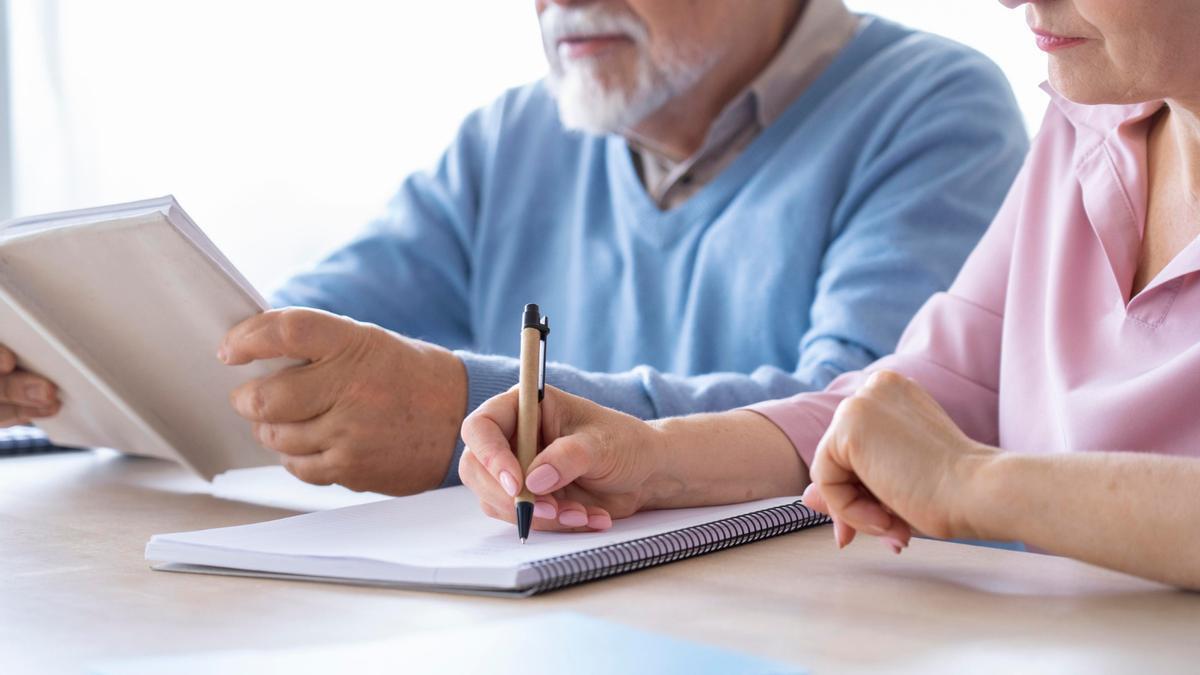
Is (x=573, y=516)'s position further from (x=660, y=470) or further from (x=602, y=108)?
(x=602, y=108)

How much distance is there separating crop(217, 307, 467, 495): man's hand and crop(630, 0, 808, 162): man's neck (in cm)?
74

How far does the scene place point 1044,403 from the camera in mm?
1161

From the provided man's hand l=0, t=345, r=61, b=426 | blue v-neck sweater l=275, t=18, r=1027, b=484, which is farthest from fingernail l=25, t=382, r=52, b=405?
blue v-neck sweater l=275, t=18, r=1027, b=484

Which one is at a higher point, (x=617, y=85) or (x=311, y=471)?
(x=617, y=85)

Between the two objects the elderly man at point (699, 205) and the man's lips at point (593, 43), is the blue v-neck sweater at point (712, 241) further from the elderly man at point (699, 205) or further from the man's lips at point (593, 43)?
the man's lips at point (593, 43)

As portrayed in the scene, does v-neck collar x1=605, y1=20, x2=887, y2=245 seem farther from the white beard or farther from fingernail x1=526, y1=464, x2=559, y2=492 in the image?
fingernail x1=526, y1=464, x2=559, y2=492

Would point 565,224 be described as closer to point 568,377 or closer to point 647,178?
point 647,178

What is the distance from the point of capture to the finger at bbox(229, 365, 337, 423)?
3.80 feet

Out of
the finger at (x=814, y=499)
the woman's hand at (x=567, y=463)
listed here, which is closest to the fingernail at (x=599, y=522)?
the woman's hand at (x=567, y=463)

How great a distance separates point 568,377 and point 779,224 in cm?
50

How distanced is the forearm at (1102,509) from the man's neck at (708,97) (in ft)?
3.60

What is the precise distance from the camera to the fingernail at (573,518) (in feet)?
3.12

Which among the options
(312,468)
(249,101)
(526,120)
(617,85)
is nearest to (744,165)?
(617,85)

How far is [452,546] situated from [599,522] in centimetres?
12
